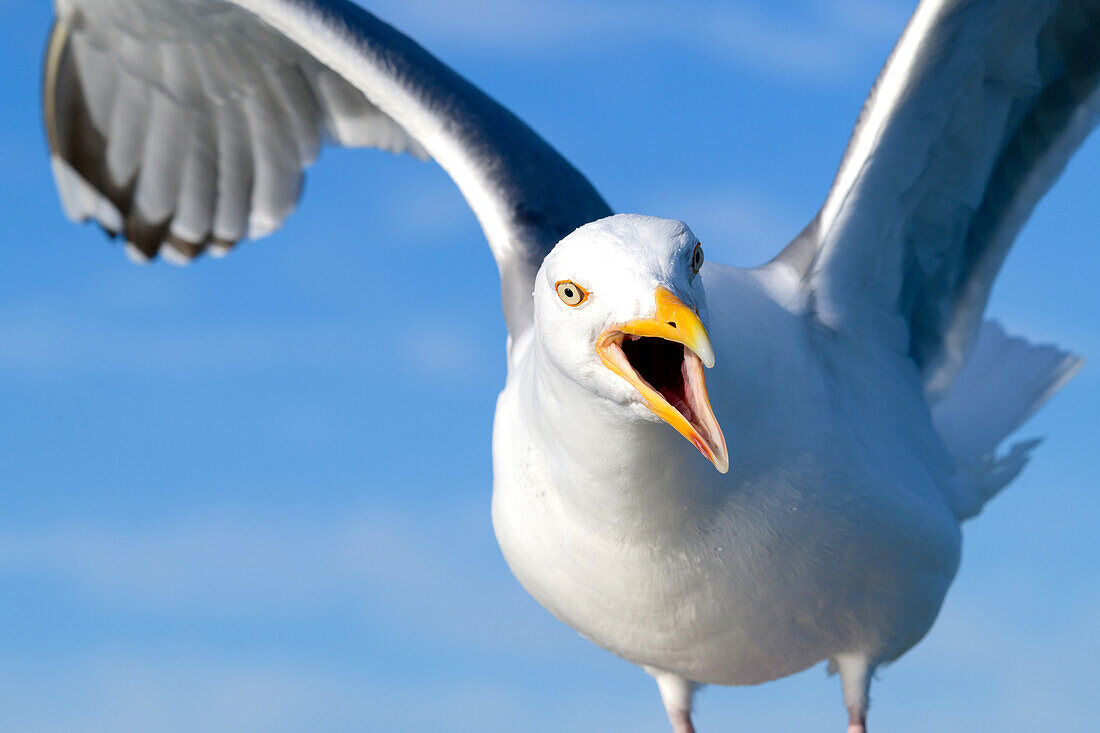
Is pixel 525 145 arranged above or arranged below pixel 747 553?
above

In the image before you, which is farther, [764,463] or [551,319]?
[764,463]

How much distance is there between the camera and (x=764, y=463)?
150 inches

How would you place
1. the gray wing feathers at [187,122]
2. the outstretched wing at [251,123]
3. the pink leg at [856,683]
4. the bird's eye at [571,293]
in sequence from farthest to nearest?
the gray wing feathers at [187,122] < the outstretched wing at [251,123] < the pink leg at [856,683] < the bird's eye at [571,293]

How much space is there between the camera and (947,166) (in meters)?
4.65

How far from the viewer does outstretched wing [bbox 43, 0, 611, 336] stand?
17.0ft

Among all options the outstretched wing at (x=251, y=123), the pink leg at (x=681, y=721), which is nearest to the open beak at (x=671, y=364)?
the outstretched wing at (x=251, y=123)

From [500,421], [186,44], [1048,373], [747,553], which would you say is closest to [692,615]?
[747,553]

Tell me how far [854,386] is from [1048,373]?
6.45ft

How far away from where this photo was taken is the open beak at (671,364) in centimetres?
272

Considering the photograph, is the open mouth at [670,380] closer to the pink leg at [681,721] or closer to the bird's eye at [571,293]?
the bird's eye at [571,293]

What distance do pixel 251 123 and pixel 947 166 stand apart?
324 cm

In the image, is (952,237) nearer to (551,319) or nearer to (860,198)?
(860,198)

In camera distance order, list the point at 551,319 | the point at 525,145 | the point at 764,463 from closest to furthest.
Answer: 1. the point at 551,319
2. the point at 764,463
3. the point at 525,145

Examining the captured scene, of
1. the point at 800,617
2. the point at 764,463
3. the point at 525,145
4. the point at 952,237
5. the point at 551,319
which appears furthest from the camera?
the point at 525,145
